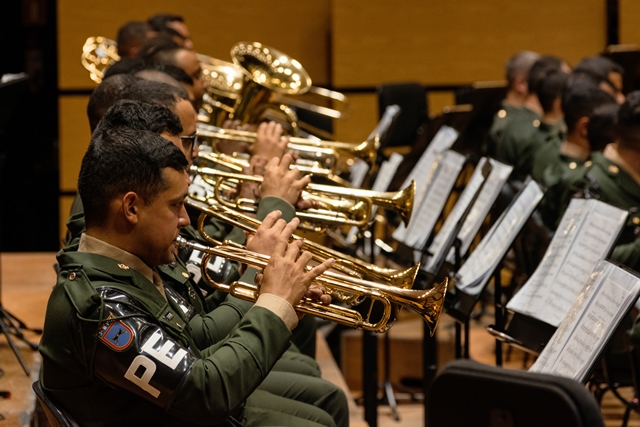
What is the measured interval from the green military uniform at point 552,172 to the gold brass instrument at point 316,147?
698mm

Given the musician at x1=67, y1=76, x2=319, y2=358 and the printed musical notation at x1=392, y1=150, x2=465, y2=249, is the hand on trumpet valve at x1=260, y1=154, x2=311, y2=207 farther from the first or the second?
the printed musical notation at x1=392, y1=150, x2=465, y2=249

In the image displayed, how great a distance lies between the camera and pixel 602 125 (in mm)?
4500

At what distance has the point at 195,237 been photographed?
2855 millimetres

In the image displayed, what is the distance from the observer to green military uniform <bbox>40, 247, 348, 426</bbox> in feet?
6.29

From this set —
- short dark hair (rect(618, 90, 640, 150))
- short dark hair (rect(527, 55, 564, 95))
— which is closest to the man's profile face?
short dark hair (rect(618, 90, 640, 150))

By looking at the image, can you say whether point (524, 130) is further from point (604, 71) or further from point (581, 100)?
point (581, 100)

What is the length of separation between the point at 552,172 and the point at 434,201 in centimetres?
149

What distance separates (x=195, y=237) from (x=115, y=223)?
0.80 metres

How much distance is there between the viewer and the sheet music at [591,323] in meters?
2.11

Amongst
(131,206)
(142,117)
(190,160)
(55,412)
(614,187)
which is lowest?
(55,412)

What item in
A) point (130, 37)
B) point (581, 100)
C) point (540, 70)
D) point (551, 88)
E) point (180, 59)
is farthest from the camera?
point (540, 70)

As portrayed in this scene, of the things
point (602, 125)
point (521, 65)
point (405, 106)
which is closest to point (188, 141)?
point (602, 125)


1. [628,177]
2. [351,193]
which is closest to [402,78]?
[628,177]

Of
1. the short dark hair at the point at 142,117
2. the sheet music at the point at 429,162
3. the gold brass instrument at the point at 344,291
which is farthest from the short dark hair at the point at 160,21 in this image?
the gold brass instrument at the point at 344,291
